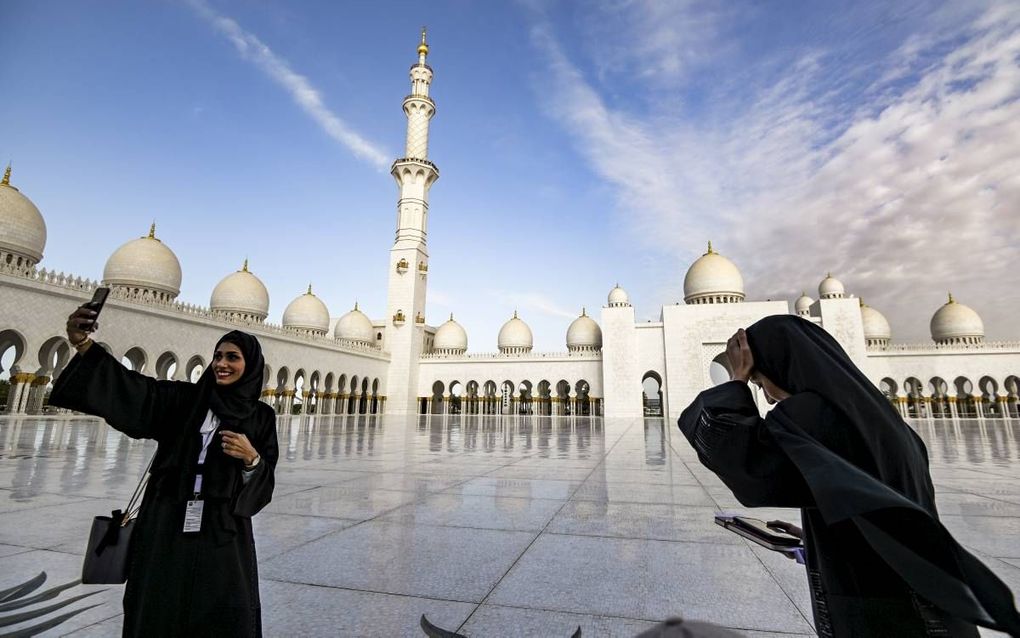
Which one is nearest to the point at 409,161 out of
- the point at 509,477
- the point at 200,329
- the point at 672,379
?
the point at 200,329

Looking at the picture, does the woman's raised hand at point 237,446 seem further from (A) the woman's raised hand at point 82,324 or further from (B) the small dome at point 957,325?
(B) the small dome at point 957,325

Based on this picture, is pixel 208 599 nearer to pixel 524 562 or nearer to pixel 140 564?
pixel 140 564

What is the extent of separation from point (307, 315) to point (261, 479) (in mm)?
32005

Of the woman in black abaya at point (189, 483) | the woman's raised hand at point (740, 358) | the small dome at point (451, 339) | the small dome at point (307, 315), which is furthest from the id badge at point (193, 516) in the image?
the small dome at point (451, 339)

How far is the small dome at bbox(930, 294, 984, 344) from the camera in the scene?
29.2 metres

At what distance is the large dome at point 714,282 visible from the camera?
28.4 m

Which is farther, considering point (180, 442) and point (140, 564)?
point (180, 442)

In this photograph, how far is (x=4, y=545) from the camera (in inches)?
97.1

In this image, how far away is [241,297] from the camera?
2638 centimetres

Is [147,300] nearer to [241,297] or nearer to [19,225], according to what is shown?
[19,225]

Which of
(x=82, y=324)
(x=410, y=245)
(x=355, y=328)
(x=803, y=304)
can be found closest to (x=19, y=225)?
(x=410, y=245)

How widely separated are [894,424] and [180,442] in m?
1.90

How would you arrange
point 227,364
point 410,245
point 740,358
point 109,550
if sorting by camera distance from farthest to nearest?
point 410,245
point 227,364
point 109,550
point 740,358

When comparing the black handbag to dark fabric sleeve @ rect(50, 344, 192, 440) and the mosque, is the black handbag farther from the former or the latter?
the mosque
